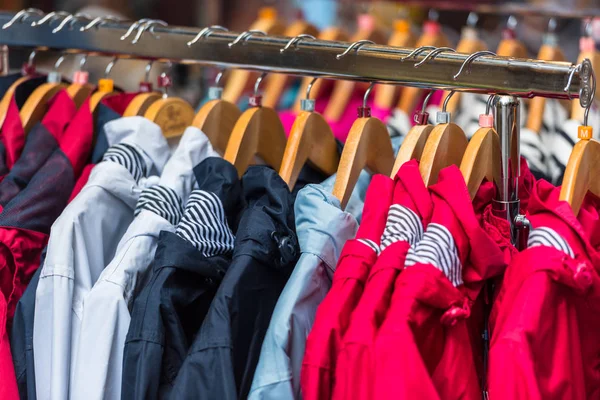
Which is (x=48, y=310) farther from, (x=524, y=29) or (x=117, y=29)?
(x=524, y=29)

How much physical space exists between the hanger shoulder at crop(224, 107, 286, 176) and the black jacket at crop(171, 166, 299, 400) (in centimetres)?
10

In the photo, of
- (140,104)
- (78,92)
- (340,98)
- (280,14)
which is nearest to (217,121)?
(140,104)

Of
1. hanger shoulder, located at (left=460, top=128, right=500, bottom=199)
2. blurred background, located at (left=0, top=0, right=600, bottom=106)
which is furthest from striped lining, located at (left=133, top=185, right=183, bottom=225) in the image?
A: blurred background, located at (left=0, top=0, right=600, bottom=106)

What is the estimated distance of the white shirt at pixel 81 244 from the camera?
854mm

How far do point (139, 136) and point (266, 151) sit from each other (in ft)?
0.56

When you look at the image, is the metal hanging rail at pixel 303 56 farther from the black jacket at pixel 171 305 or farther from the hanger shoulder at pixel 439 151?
the black jacket at pixel 171 305

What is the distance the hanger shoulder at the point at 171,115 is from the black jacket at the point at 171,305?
205 mm

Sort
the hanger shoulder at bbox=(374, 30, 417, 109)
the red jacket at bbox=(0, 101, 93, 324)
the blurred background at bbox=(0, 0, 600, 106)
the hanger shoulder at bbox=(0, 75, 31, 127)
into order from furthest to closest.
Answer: the blurred background at bbox=(0, 0, 600, 106)
the hanger shoulder at bbox=(374, 30, 417, 109)
the hanger shoulder at bbox=(0, 75, 31, 127)
the red jacket at bbox=(0, 101, 93, 324)

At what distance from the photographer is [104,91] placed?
1.16 metres

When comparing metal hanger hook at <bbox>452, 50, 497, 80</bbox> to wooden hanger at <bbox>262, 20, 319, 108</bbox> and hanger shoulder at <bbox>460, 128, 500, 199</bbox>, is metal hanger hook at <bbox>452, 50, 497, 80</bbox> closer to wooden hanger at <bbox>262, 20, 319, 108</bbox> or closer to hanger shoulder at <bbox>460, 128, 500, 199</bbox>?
hanger shoulder at <bbox>460, 128, 500, 199</bbox>

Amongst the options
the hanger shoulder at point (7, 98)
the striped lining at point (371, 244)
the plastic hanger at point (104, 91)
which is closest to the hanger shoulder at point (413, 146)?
the striped lining at point (371, 244)

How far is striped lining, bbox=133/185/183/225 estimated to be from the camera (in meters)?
0.91

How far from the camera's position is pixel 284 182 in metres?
0.91

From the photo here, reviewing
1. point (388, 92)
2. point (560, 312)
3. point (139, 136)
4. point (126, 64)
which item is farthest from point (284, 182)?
point (126, 64)
